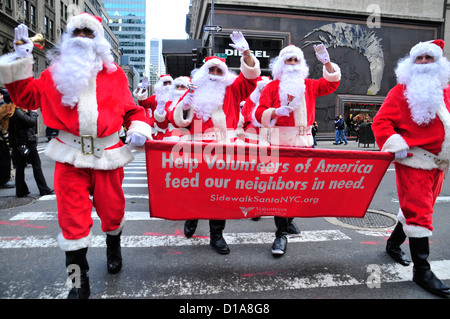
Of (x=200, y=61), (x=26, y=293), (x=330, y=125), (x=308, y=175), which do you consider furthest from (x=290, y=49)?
(x=330, y=125)

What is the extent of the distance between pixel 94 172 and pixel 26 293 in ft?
3.64

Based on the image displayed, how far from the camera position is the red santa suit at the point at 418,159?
9.09 feet

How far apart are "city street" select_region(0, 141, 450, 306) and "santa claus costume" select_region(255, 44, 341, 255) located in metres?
0.58

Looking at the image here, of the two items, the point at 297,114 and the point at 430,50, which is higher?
the point at 430,50

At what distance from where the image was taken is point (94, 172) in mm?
2629

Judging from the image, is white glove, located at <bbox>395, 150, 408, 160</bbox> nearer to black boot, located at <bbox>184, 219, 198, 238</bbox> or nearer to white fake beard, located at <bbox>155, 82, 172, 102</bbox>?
black boot, located at <bbox>184, 219, 198, 238</bbox>

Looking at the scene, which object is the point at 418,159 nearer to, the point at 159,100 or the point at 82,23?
the point at 82,23

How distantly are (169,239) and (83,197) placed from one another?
1601 mm

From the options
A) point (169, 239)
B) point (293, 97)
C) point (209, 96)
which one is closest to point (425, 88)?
point (293, 97)

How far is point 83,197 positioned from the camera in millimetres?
2514

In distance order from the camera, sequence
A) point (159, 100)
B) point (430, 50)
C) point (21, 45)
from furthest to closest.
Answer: point (159, 100), point (430, 50), point (21, 45)

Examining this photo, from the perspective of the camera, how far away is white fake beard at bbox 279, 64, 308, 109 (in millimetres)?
3648

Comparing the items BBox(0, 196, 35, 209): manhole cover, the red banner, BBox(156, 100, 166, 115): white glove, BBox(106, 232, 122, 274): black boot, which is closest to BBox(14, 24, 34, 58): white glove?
the red banner

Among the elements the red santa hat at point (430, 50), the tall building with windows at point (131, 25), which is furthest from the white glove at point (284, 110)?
the tall building with windows at point (131, 25)
